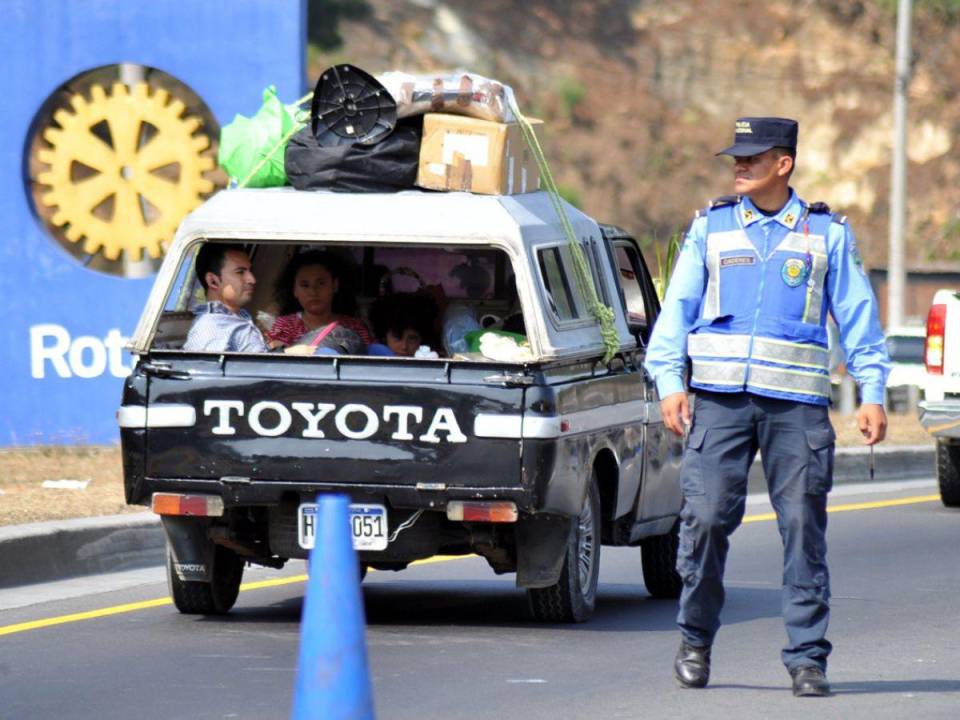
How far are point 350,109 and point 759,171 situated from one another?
119 inches

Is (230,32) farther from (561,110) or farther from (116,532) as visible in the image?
(561,110)

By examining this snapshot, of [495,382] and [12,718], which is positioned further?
[495,382]

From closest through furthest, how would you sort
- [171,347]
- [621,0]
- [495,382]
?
1. [495,382]
2. [171,347]
3. [621,0]

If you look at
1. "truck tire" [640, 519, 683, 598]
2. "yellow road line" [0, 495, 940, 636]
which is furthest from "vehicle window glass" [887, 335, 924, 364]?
"truck tire" [640, 519, 683, 598]

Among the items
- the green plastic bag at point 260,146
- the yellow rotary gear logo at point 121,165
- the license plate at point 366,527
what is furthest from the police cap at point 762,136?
the yellow rotary gear logo at point 121,165

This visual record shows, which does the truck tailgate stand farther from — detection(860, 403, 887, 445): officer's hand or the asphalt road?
detection(860, 403, 887, 445): officer's hand

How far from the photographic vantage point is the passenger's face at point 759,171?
775 centimetres

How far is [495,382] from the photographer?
9234 mm

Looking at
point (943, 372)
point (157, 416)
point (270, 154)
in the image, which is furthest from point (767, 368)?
point (943, 372)

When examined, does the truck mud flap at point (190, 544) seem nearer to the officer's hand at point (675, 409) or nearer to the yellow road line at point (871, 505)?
the officer's hand at point (675, 409)

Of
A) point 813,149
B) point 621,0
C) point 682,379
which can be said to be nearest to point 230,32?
point 682,379

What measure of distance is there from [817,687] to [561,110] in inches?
2217

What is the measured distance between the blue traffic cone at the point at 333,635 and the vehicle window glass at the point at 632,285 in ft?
17.6

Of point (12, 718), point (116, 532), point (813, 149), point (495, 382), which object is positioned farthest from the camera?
point (813, 149)
